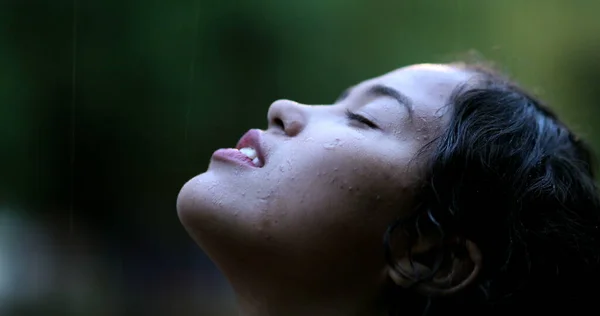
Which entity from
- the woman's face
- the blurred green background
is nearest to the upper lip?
the woman's face

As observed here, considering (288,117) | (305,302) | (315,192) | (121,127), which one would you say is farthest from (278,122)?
(121,127)

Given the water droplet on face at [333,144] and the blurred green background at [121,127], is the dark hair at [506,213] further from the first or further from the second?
the blurred green background at [121,127]

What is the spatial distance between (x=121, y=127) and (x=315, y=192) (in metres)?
0.94

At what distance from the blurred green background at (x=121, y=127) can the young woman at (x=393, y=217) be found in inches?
25.1

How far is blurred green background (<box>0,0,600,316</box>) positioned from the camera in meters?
1.54

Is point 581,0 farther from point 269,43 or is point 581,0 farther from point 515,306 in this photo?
point 515,306

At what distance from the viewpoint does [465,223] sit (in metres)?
0.81

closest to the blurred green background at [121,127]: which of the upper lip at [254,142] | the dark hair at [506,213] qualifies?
the upper lip at [254,142]

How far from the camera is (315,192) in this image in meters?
0.79

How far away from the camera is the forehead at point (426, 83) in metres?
0.88

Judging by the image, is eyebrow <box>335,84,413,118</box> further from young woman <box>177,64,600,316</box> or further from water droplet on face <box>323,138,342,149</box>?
water droplet on face <box>323,138,342,149</box>

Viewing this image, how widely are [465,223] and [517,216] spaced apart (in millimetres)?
72

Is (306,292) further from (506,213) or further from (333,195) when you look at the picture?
(506,213)

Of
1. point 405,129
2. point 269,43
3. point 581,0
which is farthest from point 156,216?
point 581,0
